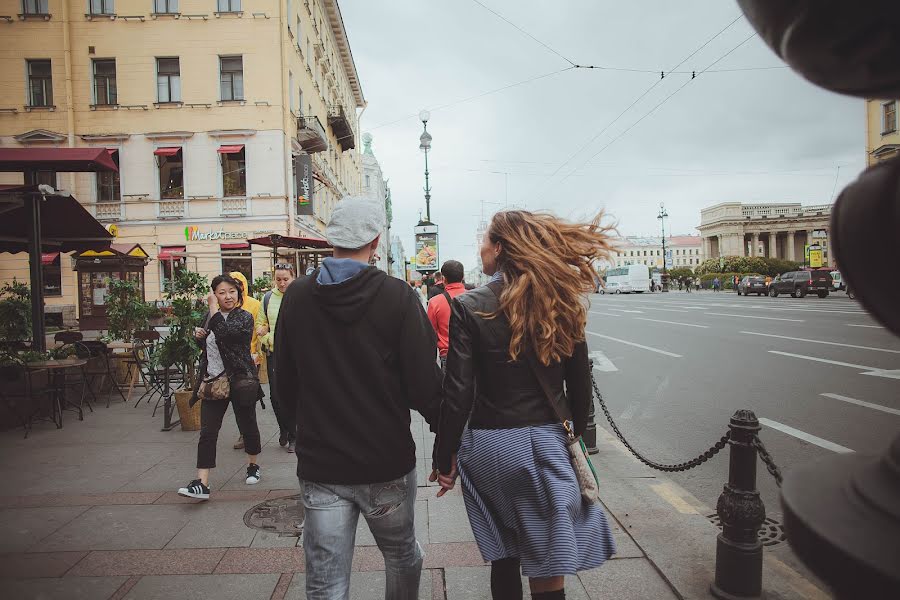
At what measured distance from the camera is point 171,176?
24078mm

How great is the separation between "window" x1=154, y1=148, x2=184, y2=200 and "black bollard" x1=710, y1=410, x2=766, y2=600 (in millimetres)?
25208

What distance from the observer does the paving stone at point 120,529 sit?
147 inches

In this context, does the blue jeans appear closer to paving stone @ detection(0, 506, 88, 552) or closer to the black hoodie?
the black hoodie

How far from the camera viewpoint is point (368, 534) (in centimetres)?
392

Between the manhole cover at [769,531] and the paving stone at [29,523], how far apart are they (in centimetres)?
478

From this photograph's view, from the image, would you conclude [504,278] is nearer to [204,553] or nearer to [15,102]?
[204,553]

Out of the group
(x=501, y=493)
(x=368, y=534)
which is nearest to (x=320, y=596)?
(x=501, y=493)

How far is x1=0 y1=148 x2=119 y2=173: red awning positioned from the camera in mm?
6770

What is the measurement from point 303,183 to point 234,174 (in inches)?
118

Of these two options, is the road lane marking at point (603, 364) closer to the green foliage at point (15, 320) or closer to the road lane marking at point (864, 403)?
the road lane marking at point (864, 403)

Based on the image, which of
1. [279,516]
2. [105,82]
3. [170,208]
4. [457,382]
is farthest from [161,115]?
[457,382]

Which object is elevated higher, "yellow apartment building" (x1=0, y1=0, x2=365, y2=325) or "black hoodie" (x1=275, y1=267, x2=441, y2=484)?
"yellow apartment building" (x1=0, y1=0, x2=365, y2=325)

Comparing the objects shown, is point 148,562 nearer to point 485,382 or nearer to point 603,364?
point 485,382

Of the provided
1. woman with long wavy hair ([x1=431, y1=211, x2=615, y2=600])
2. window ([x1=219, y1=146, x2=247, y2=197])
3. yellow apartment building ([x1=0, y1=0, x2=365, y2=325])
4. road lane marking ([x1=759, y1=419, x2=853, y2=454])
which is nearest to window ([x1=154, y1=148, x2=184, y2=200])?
yellow apartment building ([x1=0, y1=0, x2=365, y2=325])
